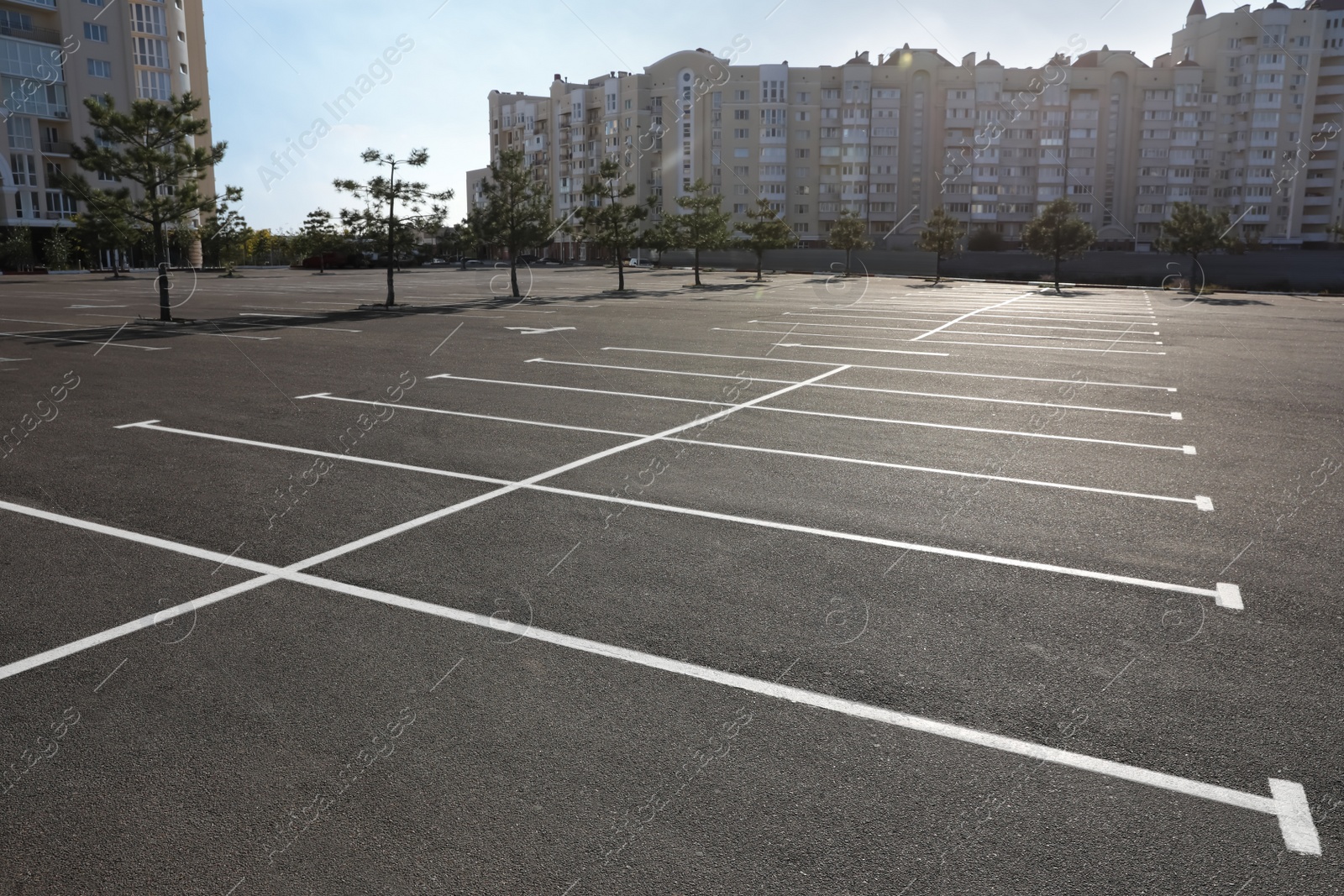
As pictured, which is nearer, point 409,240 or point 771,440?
point 771,440

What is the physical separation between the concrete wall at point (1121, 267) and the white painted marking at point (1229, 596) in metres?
52.4

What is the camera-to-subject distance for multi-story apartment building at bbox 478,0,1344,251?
106 meters

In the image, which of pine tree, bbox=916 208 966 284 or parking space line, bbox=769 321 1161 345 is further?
pine tree, bbox=916 208 966 284

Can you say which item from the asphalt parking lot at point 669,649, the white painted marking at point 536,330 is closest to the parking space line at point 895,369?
the asphalt parking lot at point 669,649

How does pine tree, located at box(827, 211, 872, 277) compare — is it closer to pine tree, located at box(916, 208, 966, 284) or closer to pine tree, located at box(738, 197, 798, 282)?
pine tree, located at box(738, 197, 798, 282)

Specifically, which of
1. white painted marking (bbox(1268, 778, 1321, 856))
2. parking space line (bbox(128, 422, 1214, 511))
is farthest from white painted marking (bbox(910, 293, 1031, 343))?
white painted marking (bbox(1268, 778, 1321, 856))

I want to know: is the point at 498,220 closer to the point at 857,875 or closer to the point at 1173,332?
the point at 1173,332

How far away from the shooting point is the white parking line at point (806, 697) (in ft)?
12.3

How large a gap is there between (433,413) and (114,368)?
8073 millimetres

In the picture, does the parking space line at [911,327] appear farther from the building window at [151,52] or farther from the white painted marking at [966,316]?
the building window at [151,52]

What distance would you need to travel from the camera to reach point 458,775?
396 cm

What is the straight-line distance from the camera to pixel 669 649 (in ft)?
17.0

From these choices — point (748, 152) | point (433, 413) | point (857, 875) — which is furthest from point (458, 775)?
point (748, 152)

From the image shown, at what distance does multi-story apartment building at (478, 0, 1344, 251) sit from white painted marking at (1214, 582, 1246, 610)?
345 ft
